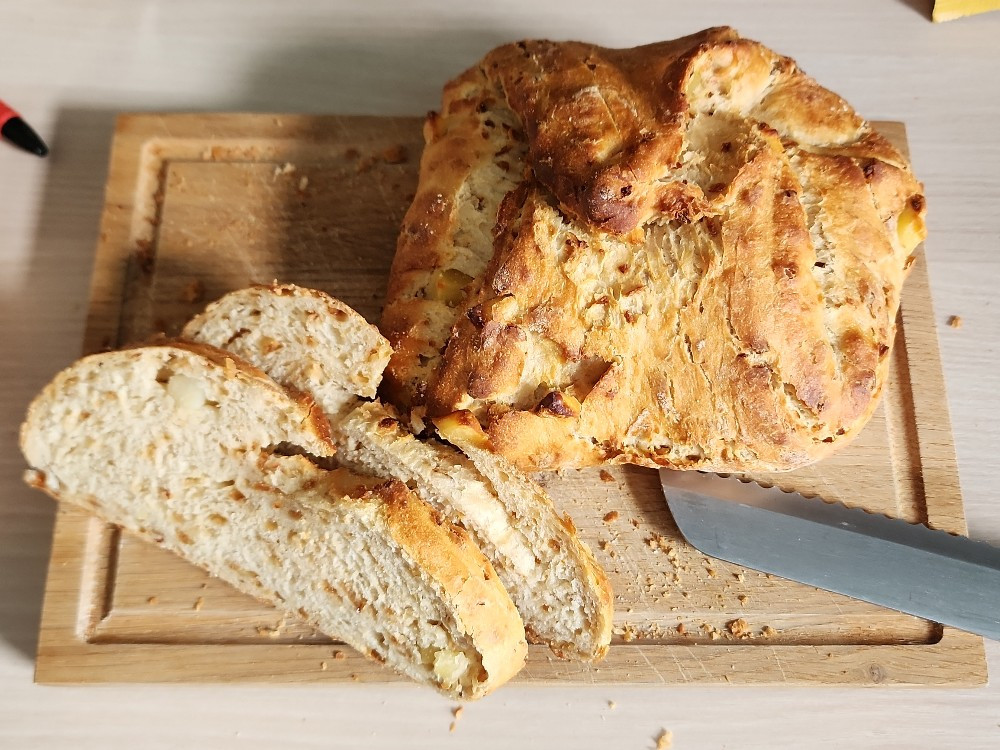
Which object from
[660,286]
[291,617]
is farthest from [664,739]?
[660,286]

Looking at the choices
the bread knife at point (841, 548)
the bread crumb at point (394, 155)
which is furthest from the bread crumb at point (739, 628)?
the bread crumb at point (394, 155)

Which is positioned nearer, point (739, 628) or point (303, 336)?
point (303, 336)

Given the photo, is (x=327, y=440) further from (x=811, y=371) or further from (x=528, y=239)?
(x=811, y=371)

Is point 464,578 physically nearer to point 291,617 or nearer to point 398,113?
point 291,617

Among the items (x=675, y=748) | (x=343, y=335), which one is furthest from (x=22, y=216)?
(x=675, y=748)

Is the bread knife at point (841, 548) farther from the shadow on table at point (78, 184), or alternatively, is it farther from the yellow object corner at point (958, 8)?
the yellow object corner at point (958, 8)

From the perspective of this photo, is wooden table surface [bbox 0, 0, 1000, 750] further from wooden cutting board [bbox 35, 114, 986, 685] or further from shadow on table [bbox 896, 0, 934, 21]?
wooden cutting board [bbox 35, 114, 986, 685]
